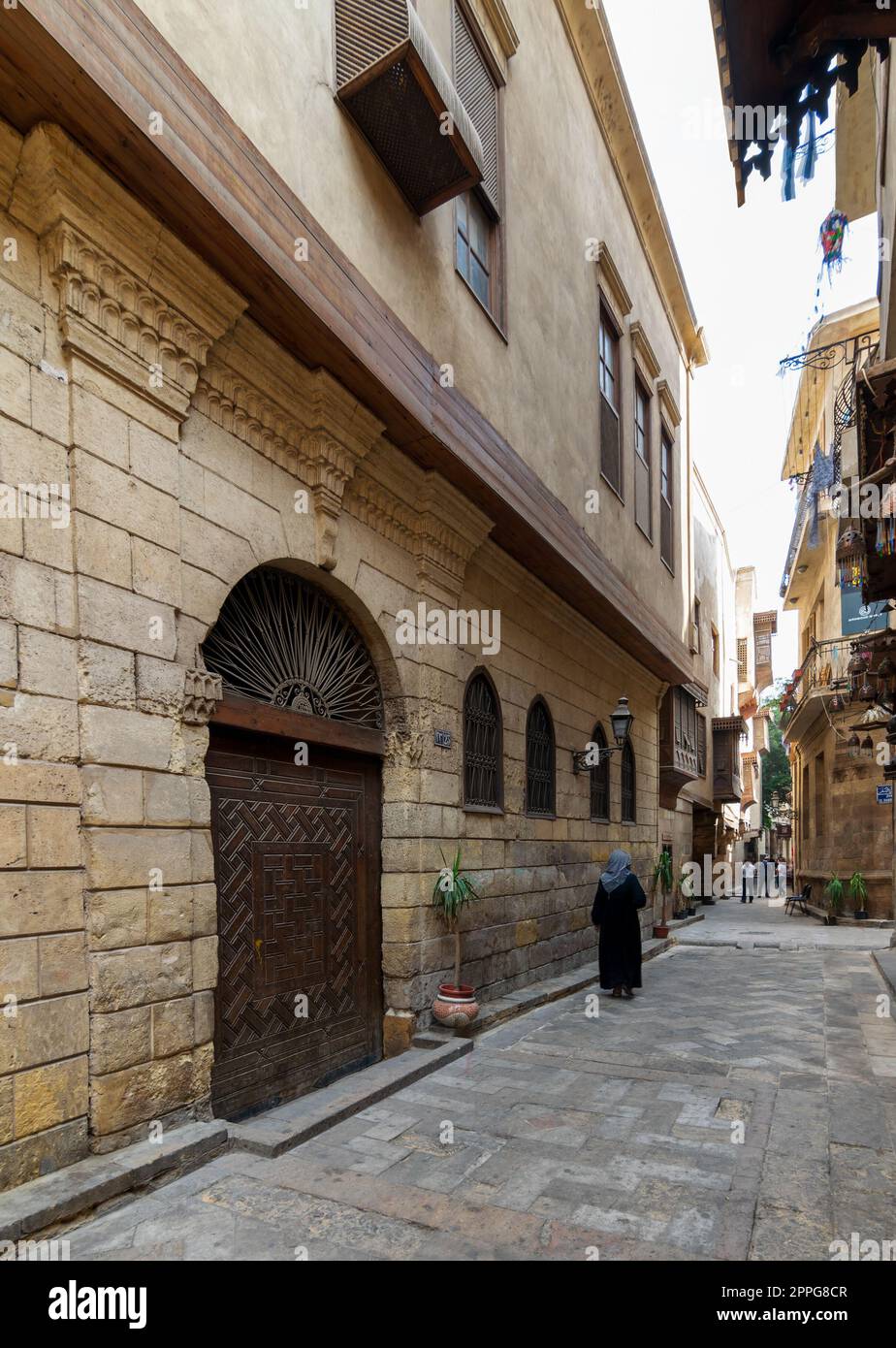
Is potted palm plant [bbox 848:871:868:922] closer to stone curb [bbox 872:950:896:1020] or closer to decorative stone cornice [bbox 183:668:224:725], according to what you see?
stone curb [bbox 872:950:896:1020]

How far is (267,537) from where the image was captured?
5102 millimetres

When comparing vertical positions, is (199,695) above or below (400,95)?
below

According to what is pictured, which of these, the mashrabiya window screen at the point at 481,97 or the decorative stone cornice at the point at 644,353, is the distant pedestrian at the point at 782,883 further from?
the mashrabiya window screen at the point at 481,97

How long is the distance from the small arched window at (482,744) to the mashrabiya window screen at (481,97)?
4.65 meters

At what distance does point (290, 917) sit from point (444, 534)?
11.3 feet

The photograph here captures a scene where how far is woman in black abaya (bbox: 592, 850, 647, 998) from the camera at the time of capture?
8.86 meters

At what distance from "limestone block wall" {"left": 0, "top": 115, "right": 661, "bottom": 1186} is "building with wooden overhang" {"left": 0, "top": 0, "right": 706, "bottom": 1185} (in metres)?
0.02

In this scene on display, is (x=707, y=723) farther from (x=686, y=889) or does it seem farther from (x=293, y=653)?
(x=293, y=653)

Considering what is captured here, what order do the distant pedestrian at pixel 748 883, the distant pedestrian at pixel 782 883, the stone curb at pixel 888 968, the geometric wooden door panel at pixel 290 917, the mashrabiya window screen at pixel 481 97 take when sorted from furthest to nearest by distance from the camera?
1. the distant pedestrian at pixel 782 883
2. the distant pedestrian at pixel 748 883
3. the stone curb at pixel 888 968
4. the mashrabiya window screen at pixel 481 97
5. the geometric wooden door panel at pixel 290 917

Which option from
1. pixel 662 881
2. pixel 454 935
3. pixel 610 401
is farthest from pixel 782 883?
pixel 454 935

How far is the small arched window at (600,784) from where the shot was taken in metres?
11.8

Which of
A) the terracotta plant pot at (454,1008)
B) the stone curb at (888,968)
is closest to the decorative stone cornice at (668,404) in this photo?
the stone curb at (888,968)

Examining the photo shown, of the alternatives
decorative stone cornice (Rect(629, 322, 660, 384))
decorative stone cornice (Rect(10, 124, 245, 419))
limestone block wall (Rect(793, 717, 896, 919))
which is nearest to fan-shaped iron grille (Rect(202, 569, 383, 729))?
decorative stone cornice (Rect(10, 124, 245, 419))

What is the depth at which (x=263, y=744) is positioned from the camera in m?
5.22
